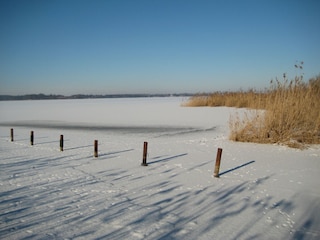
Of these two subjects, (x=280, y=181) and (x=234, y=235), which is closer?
(x=234, y=235)

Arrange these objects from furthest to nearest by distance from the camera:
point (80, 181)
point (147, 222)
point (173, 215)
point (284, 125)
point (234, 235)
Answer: point (284, 125) → point (80, 181) → point (173, 215) → point (147, 222) → point (234, 235)

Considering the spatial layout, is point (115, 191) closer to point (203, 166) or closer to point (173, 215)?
point (173, 215)

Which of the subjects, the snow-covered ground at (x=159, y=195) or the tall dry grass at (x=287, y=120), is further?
the tall dry grass at (x=287, y=120)

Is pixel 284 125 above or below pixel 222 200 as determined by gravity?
above

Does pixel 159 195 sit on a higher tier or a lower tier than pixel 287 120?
lower

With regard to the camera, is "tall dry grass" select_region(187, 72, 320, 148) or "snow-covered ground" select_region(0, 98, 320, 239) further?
"tall dry grass" select_region(187, 72, 320, 148)

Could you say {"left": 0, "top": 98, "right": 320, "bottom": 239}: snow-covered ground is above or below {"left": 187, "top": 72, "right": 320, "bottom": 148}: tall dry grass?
A: below

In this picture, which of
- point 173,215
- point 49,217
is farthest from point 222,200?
point 49,217

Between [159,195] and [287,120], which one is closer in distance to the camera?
[159,195]

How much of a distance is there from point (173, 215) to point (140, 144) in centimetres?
605

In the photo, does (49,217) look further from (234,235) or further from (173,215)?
(234,235)

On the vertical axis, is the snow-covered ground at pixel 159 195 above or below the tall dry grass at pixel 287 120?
below

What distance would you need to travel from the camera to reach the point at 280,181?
5844mm

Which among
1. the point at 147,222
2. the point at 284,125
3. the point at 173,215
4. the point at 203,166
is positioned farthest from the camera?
the point at 284,125
